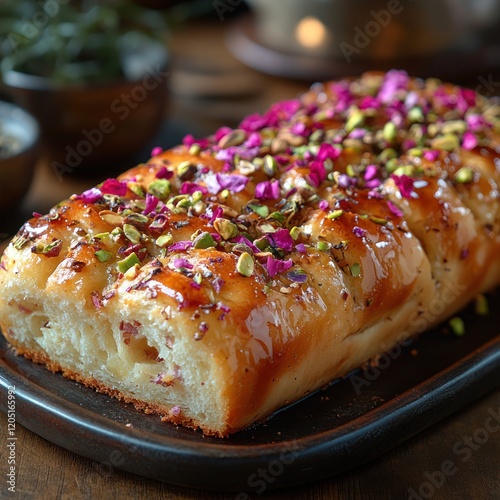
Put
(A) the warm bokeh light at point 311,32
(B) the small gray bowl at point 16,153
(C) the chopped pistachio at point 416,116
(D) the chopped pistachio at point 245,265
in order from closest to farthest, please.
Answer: (D) the chopped pistachio at point 245,265, (C) the chopped pistachio at point 416,116, (B) the small gray bowl at point 16,153, (A) the warm bokeh light at point 311,32

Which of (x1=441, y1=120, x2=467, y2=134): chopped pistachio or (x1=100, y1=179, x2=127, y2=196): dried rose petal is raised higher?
(x1=441, y1=120, x2=467, y2=134): chopped pistachio

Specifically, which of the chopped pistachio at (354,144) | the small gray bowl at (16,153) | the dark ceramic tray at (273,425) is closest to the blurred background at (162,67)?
the small gray bowl at (16,153)

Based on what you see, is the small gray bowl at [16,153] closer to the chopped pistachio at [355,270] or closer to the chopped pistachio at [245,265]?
the chopped pistachio at [245,265]

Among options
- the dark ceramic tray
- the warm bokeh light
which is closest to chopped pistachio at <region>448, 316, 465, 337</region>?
the dark ceramic tray

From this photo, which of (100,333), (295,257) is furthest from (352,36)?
(100,333)

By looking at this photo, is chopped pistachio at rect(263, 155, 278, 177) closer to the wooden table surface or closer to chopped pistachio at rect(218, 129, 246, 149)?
chopped pistachio at rect(218, 129, 246, 149)

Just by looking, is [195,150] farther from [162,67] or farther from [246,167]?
[162,67]

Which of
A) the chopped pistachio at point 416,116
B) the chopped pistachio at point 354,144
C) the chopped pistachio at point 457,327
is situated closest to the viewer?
the chopped pistachio at point 457,327
